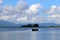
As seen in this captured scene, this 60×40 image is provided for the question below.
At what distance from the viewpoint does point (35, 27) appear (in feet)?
435

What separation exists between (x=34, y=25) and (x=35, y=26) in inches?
102

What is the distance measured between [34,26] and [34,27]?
1.94 ft

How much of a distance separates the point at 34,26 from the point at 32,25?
12.4 feet

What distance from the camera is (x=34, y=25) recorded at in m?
135

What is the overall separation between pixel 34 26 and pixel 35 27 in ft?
2.45

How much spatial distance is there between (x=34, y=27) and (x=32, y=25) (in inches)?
144

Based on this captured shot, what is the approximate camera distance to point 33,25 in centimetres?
13538

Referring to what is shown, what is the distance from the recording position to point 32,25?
136m

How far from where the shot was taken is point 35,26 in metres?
132

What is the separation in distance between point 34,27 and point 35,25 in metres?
1.80

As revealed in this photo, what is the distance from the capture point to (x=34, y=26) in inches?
5217

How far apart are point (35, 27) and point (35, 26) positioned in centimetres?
54

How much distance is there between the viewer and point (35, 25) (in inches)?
5281

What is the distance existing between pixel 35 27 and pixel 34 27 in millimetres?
579
